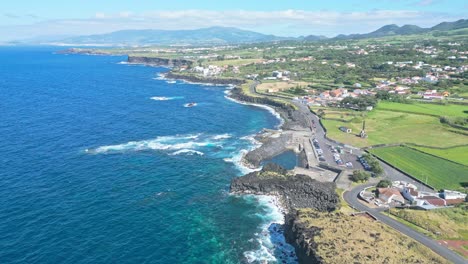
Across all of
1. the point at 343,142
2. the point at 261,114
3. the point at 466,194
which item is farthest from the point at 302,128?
the point at 466,194

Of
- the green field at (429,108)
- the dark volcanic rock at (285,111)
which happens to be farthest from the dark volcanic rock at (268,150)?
the green field at (429,108)

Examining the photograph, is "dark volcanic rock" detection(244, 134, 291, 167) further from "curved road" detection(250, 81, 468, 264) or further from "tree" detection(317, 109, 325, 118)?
"tree" detection(317, 109, 325, 118)

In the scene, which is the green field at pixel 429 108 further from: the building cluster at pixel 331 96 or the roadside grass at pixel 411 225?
the roadside grass at pixel 411 225

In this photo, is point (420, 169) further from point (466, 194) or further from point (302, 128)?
point (302, 128)

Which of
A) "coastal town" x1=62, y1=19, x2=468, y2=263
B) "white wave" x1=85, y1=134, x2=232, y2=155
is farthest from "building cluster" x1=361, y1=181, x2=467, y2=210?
"white wave" x1=85, y1=134, x2=232, y2=155

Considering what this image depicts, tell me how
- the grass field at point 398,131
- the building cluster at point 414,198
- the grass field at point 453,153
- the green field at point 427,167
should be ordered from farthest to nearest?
the grass field at point 398,131 → the grass field at point 453,153 → the green field at point 427,167 → the building cluster at point 414,198

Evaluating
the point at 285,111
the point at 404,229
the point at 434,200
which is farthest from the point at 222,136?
the point at 404,229

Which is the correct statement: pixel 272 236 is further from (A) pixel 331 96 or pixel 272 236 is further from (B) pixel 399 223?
(A) pixel 331 96
